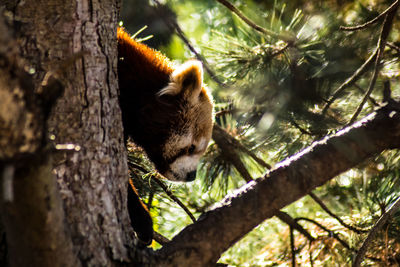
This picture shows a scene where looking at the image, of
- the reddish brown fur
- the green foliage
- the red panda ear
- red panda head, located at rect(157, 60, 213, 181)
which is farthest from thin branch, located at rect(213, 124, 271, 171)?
the reddish brown fur

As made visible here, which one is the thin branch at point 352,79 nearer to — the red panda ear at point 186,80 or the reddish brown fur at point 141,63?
the red panda ear at point 186,80

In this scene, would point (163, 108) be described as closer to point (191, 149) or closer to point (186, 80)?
point (186, 80)

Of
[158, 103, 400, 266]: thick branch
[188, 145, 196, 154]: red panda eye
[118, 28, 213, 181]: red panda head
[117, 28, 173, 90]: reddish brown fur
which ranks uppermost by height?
[117, 28, 173, 90]: reddish brown fur

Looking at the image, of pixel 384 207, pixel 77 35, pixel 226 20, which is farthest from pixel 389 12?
pixel 226 20

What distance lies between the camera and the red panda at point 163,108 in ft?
7.82

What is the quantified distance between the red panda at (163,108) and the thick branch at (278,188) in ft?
3.14

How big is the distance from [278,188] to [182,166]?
1149mm

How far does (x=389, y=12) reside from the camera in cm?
212

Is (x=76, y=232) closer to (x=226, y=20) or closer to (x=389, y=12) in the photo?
(x=389, y=12)

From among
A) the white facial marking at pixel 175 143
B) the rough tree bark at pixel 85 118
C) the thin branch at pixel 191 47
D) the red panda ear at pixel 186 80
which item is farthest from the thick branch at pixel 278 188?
the thin branch at pixel 191 47

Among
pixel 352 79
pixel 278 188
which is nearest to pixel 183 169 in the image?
pixel 352 79

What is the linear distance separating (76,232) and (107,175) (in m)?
0.21

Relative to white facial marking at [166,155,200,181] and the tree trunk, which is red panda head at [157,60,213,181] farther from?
the tree trunk

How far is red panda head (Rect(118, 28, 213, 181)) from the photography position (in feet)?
7.82
